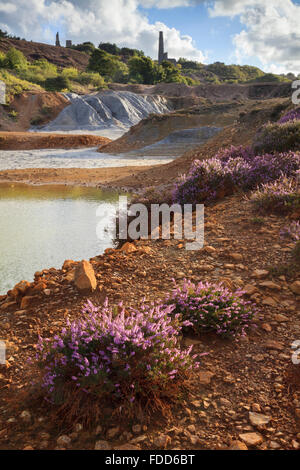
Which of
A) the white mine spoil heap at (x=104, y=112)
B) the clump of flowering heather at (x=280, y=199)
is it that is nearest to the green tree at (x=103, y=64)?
the white mine spoil heap at (x=104, y=112)

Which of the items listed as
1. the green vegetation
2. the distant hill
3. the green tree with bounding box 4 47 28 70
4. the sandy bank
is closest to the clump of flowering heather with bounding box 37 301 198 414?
the sandy bank

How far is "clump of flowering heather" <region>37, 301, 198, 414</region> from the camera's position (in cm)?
216

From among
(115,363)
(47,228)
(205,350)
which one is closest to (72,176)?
(47,228)

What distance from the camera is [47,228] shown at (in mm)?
7898

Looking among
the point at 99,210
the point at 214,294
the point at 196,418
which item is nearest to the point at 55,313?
the point at 214,294

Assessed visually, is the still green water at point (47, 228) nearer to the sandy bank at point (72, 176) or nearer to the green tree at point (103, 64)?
the sandy bank at point (72, 176)

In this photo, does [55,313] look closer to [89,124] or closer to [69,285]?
[69,285]

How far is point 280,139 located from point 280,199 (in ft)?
12.7

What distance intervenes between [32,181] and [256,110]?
1165 centimetres

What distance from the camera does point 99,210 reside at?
32.6ft

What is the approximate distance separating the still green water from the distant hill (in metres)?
93.3

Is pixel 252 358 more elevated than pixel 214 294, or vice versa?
pixel 214 294

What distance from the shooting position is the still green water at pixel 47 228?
5934 millimetres

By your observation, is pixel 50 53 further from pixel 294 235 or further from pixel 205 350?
pixel 205 350
